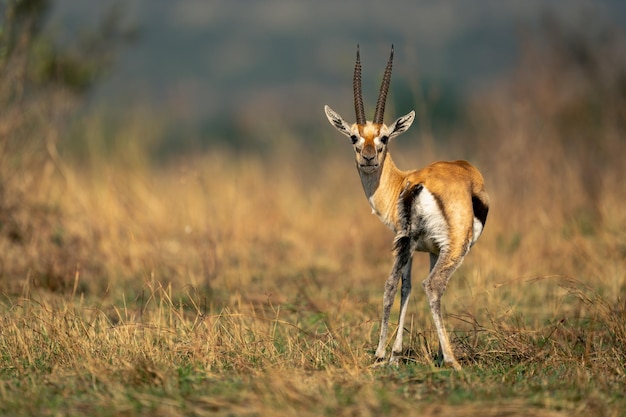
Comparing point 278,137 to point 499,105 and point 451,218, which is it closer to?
point 499,105

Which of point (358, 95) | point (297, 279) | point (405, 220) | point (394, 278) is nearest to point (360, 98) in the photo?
point (358, 95)

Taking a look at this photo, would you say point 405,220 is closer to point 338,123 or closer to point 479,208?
point 479,208

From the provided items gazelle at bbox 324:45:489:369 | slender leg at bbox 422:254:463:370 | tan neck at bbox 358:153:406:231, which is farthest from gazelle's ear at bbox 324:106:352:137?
slender leg at bbox 422:254:463:370

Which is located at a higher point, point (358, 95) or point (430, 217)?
point (358, 95)

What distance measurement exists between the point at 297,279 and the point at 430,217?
373 centimetres

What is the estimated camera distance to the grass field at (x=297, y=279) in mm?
4820

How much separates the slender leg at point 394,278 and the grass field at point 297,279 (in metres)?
0.16

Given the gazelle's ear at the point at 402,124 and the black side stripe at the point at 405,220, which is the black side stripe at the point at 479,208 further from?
the gazelle's ear at the point at 402,124

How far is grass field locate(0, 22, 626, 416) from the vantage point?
4820 mm

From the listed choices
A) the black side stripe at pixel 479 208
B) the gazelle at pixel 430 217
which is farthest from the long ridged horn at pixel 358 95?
the black side stripe at pixel 479 208

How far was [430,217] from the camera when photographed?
575cm

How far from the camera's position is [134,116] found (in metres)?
12.3

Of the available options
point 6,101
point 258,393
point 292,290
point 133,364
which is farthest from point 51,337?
point 6,101

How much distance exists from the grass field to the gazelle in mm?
270
